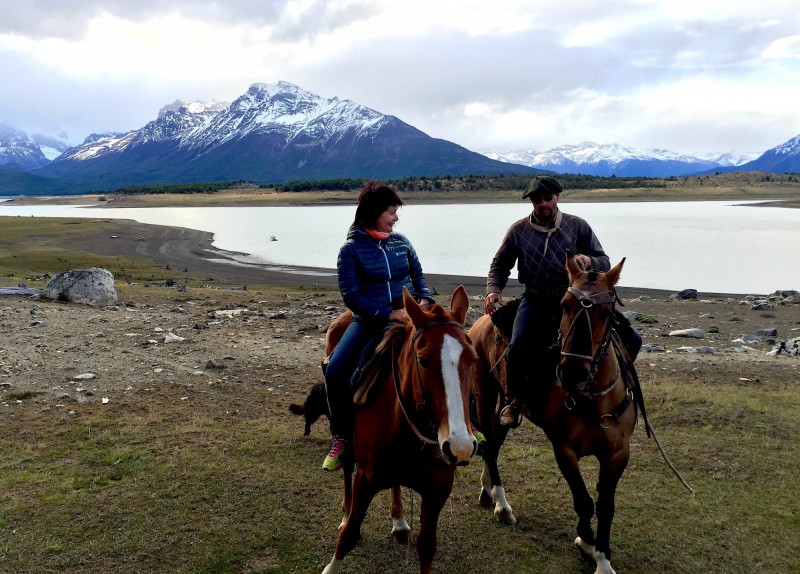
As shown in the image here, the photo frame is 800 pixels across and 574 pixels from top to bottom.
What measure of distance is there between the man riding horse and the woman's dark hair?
72.7 inches

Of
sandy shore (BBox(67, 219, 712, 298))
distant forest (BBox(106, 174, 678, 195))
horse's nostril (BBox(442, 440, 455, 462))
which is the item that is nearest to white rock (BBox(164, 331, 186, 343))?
horse's nostril (BBox(442, 440, 455, 462))

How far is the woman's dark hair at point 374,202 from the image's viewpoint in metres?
4.91

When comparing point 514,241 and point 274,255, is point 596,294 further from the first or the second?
point 274,255

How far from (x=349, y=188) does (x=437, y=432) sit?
140m

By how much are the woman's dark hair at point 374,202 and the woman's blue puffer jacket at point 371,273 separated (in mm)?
118

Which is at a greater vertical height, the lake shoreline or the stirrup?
the stirrup

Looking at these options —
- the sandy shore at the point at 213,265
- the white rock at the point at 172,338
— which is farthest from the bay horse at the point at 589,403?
the sandy shore at the point at 213,265

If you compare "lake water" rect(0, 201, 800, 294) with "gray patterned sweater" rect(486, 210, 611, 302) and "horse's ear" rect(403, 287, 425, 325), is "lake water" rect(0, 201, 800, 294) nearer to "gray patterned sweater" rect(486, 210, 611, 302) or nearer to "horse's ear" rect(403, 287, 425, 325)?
"gray patterned sweater" rect(486, 210, 611, 302)

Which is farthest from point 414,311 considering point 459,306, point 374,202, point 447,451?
point 374,202

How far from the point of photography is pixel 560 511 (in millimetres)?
6629

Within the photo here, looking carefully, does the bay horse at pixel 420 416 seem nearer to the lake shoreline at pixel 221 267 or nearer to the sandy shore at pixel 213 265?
the lake shoreline at pixel 221 267

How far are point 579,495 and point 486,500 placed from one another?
1.44 m

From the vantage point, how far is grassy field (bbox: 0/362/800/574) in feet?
18.5

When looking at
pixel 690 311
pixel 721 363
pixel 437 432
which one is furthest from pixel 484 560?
pixel 690 311
